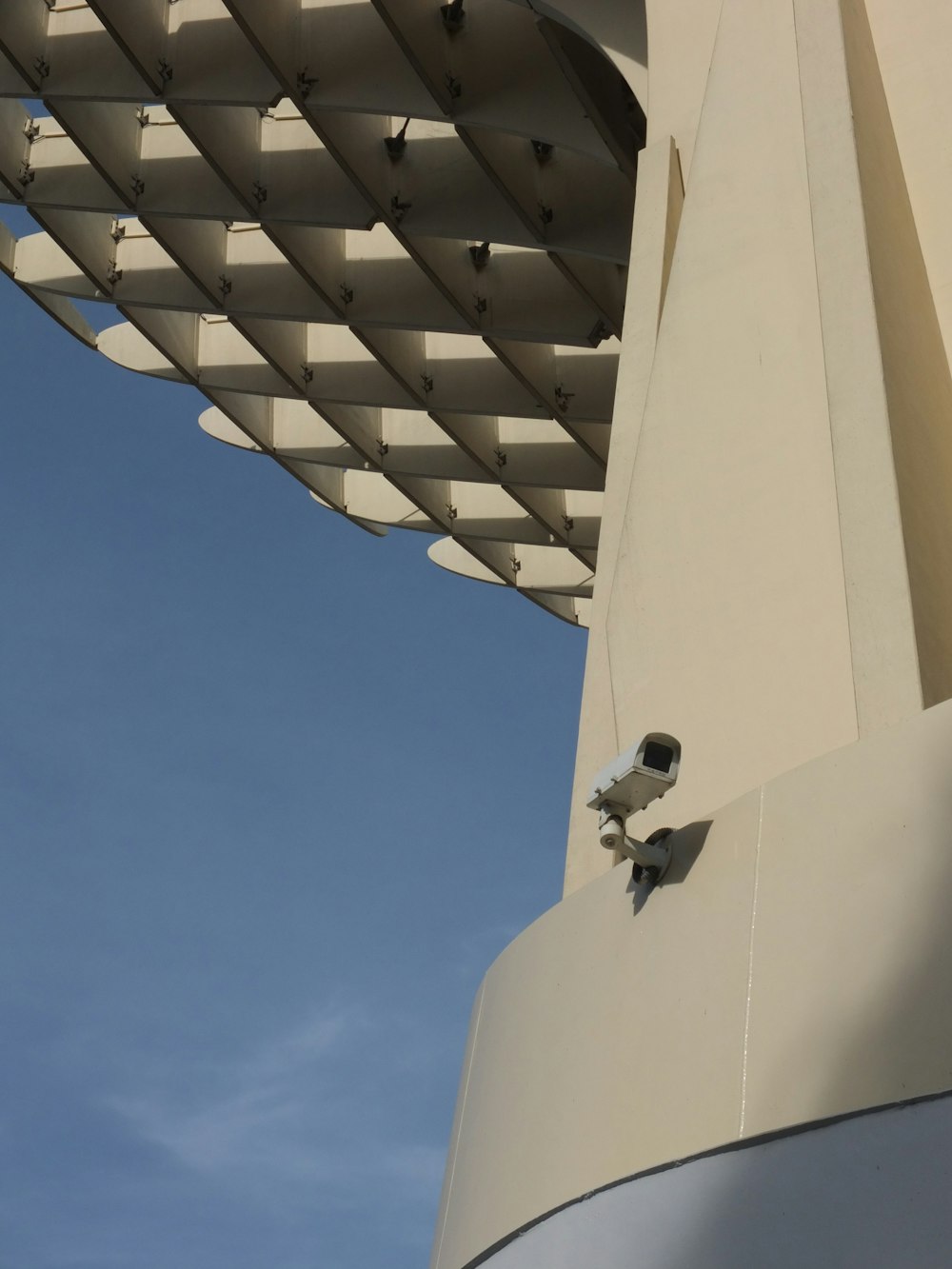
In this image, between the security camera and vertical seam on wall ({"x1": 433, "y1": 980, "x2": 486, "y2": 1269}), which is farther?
vertical seam on wall ({"x1": 433, "y1": 980, "x2": 486, "y2": 1269})

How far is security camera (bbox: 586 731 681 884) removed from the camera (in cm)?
508

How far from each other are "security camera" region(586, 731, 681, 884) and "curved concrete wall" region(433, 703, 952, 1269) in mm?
247

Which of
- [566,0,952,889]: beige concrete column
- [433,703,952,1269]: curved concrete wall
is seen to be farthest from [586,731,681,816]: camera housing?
[566,0,952,889]: beige concrete column

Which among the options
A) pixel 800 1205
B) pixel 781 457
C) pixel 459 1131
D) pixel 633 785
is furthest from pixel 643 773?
pixel 781 457

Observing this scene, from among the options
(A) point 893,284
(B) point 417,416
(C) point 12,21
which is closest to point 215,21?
(C) point 12,21

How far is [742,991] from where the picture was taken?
480 cm

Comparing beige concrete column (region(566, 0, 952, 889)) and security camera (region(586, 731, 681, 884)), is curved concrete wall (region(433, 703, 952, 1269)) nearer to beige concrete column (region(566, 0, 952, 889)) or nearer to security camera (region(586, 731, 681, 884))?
security camera (region(586, 731, 681, 884))

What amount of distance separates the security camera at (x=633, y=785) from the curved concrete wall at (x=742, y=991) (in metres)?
0.25

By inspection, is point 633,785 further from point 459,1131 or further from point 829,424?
point 829,424

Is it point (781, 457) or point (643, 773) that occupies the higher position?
point (781, 457)

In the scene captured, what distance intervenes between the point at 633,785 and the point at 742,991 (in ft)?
2.40

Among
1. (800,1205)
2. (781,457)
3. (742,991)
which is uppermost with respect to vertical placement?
(781,457)

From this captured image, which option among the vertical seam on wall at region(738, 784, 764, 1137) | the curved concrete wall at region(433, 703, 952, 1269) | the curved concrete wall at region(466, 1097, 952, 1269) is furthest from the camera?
the vertical seam on wall at region(738, 784, 764, 1137)

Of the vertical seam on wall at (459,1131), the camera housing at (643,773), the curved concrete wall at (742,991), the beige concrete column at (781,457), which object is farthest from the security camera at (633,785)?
the vertical seam on wall at (459,1131)
